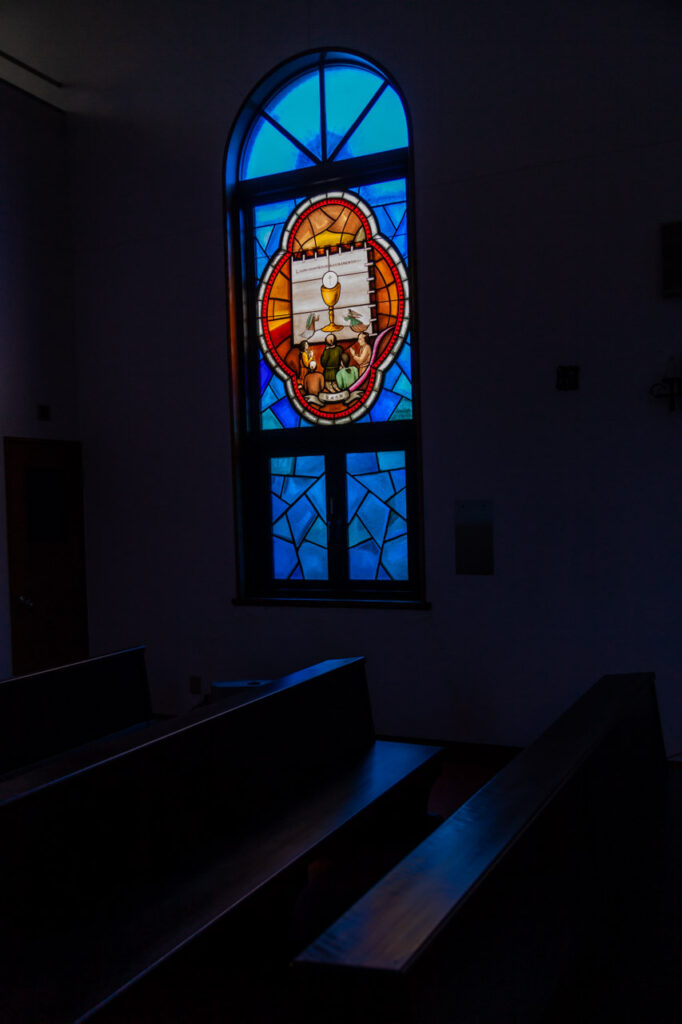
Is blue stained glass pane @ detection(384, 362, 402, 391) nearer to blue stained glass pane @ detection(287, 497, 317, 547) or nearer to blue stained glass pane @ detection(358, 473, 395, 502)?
blue stained glass pane @ detection(358, 473, 395, 502)

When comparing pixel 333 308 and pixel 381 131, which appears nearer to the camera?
pixel 381 131

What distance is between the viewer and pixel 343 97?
4.59 metres

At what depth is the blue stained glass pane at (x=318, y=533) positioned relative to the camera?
469 cm

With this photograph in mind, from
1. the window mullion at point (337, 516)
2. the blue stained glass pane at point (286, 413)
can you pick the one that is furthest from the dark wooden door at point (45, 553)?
the window mullion at point (337, 516)

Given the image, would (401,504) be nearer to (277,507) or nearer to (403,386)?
(403,386)

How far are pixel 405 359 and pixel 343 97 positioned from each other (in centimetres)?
147

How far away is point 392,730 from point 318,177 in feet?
9.79

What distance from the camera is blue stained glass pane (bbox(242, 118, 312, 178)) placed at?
4.75 metres

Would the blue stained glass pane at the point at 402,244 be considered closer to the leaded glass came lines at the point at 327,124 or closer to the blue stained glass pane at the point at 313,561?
the leaded glass came lines at the point at 327,124

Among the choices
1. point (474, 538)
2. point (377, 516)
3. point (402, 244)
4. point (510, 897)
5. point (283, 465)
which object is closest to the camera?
point (510, 897)

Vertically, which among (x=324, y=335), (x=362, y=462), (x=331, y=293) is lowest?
(x=362, y=462)

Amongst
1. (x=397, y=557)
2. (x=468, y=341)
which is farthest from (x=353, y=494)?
(x=468, y=341)

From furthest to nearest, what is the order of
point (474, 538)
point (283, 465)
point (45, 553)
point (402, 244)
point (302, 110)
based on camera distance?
1. point (45, 553)
2. point (283, 465)
3. point (302, 110)
4. point (402, 244)
5. point (474, 538)

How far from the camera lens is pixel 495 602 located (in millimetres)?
4176
